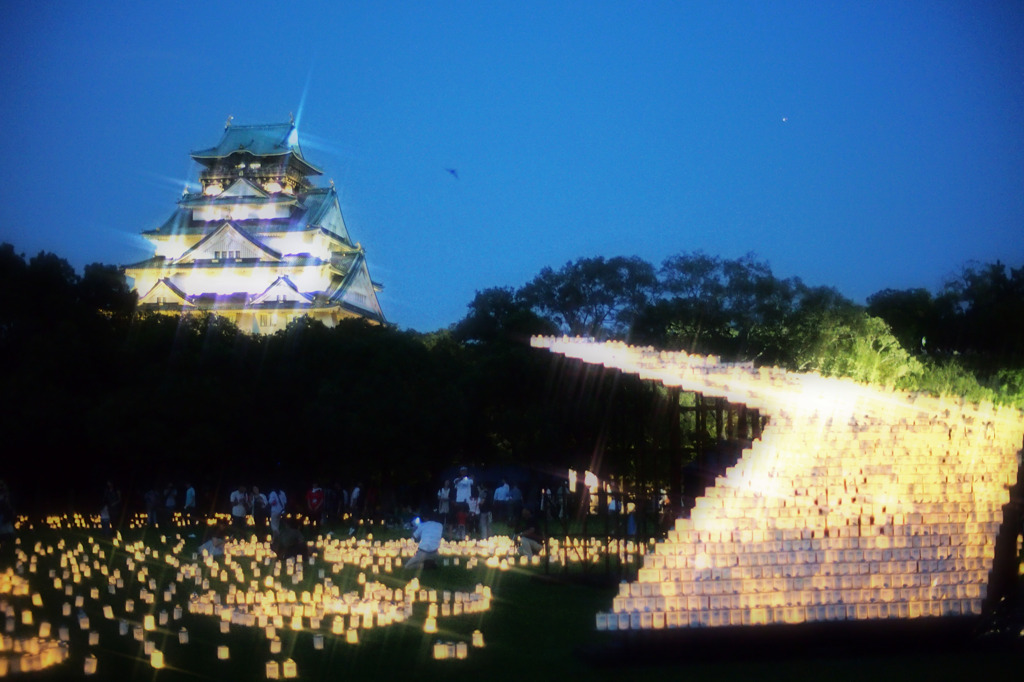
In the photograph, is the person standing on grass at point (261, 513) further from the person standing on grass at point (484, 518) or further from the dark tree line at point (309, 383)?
the dark tree line at point (309, 383)

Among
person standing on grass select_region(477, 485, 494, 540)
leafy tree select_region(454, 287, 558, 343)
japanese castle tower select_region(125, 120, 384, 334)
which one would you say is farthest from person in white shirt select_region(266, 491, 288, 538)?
japanese castle tower select_region(125, 120, 384, 334)

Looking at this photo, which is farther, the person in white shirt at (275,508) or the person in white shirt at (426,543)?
the person in white shirt at (275,508)

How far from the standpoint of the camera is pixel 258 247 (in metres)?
51.4

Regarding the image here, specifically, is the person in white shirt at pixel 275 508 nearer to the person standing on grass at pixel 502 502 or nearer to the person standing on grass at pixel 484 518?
the person standing on grass at pixel 484 518

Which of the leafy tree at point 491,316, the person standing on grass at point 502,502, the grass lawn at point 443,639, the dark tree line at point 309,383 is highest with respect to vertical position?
the leafy tree at point 491,316

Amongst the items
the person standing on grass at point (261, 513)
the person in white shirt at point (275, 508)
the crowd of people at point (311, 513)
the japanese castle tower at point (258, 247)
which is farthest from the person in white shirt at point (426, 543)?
the japanese castle tower at point (258, 247)

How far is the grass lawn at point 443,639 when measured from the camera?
8.50 meters

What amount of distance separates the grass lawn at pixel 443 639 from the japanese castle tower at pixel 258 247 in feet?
115

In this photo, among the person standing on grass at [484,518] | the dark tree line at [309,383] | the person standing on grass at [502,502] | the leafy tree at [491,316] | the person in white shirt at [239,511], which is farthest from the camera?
the leafy tree at [491,316]

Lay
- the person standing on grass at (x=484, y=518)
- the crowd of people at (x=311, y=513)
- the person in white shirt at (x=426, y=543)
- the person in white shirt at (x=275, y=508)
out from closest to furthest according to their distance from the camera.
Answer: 1. the person in white shirt at (x=426, y=543)
2. the crowd of people at (x=311, y=513)
3. the person in white shirt at (x=275, y=508)
4. the person standing on grass at (x=484, y=518)

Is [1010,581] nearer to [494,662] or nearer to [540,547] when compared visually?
[494,662]

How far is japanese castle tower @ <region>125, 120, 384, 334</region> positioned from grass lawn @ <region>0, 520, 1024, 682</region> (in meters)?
35.0

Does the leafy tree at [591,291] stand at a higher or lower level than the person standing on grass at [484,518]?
higher

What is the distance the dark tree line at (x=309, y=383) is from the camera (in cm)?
3006
